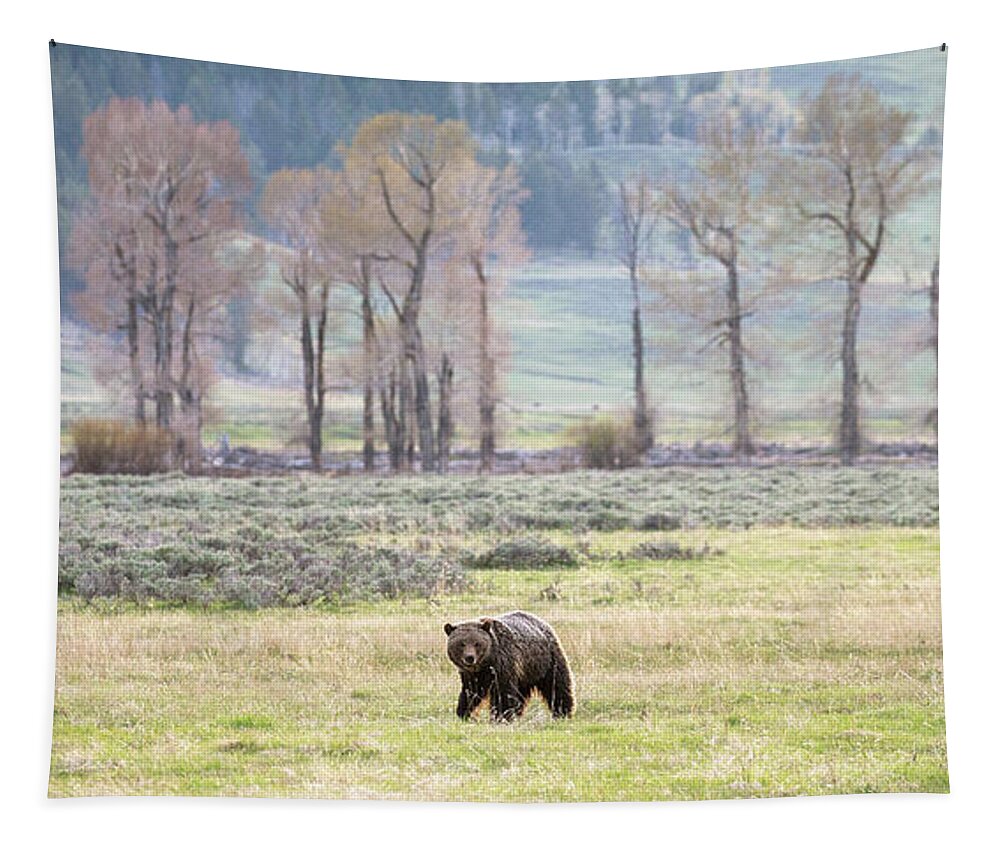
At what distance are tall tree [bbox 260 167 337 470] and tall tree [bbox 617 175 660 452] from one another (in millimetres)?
1430

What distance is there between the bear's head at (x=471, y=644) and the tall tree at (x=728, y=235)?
157 cm

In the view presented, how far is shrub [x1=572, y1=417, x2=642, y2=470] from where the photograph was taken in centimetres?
666

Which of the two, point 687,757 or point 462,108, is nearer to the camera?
point 687,757

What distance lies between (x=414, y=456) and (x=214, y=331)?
1.15 meters

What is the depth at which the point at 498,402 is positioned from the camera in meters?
6.69

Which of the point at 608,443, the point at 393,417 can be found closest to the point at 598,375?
the point at 608,443

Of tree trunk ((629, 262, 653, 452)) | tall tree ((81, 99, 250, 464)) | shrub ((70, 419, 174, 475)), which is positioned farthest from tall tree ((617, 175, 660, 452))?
shrub ((70, 419, 174, 475))

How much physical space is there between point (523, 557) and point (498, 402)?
77cm

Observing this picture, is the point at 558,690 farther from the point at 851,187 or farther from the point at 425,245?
the point at 851,187

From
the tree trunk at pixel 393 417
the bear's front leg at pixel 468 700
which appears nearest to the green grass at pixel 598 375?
the tree trunk at pixel 393 417

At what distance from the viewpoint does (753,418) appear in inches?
261

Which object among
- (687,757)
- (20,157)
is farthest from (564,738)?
(20,157)

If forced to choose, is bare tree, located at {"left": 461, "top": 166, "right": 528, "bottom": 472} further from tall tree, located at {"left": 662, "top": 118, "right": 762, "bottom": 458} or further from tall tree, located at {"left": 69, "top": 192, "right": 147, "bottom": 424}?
tall tree, located at {"left": 69, "top": 192, "right": 147, "bottom": 424}

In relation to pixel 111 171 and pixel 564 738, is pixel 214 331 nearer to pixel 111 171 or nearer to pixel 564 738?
pixel 111 171
